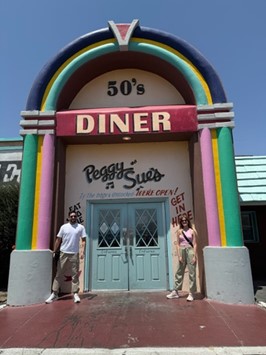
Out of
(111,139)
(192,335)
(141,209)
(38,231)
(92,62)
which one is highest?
(92,62)

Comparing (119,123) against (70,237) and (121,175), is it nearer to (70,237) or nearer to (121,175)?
(121,175)

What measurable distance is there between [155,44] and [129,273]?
6.21 m

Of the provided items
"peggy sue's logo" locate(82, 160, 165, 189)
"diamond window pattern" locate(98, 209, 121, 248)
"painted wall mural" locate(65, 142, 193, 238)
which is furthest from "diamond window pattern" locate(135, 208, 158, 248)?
"peggy sue's logo" locate(82, 160, 165, 189)

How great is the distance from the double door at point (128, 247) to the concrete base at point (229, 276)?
53.3 inches

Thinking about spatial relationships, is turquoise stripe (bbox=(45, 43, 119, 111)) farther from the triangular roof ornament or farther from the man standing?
the man standing

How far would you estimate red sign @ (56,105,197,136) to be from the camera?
23.5ft

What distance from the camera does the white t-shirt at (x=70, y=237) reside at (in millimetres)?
6461

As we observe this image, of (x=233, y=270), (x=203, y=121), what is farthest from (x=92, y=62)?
(x=233, y=270)

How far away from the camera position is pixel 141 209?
7.63 m

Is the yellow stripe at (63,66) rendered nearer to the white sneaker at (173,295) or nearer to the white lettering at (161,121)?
the white lettering at (161,121)

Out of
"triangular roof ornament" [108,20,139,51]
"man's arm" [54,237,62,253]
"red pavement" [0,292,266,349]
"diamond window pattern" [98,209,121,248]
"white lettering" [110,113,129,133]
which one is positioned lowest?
"red pavement" [0,292,266,349]

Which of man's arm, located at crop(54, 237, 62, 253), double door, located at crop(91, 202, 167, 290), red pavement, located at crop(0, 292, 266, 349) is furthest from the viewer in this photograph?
double door, located at crop(91, 202, 167, 290)

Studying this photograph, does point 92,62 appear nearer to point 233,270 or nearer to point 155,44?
point 155,44

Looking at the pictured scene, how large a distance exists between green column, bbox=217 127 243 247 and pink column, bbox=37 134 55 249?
13.8 ft
